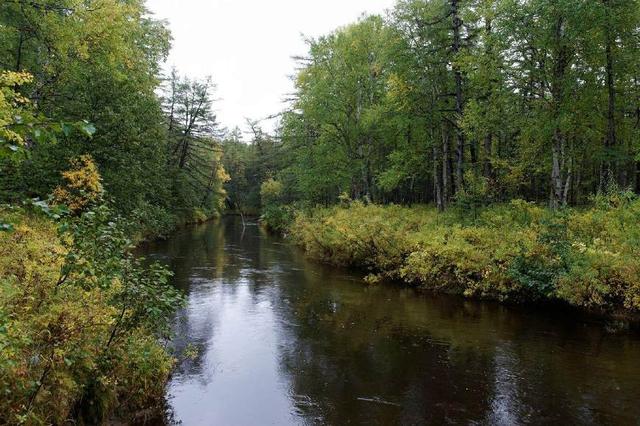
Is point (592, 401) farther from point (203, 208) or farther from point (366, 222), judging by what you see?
point (203, 208)

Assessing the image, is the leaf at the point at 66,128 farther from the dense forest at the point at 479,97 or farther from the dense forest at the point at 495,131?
the dense forest at the point at 479,97

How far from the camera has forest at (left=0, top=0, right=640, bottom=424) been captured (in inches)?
238

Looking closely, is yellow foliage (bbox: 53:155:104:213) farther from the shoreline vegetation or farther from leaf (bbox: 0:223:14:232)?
leaf (bbox: 0:223:14:232)

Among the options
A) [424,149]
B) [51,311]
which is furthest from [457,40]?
[51,311]

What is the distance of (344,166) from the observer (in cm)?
3228

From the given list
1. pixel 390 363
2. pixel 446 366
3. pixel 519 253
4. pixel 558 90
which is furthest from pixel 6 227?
pixel 558 90

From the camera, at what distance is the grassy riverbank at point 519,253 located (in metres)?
12.0

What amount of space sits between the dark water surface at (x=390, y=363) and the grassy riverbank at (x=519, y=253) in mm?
854

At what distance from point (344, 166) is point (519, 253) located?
19192mm

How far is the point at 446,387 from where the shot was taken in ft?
28.2

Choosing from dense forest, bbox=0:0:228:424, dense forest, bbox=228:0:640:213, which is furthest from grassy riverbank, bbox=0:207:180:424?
dense forest, bbox=228:0:640:213

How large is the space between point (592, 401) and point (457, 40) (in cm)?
1903

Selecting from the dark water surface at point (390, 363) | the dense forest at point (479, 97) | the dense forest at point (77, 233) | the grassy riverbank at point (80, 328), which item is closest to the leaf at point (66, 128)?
the dense forest at point (77, 233)

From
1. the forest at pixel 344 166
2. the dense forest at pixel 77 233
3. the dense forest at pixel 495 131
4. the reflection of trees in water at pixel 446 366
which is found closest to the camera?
the dense forest at pixel 77 233
